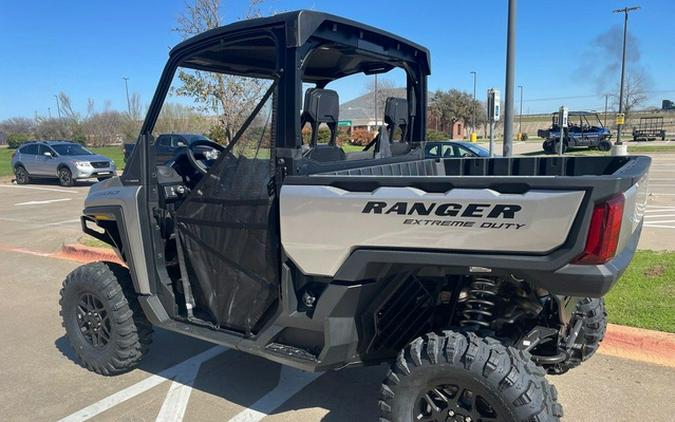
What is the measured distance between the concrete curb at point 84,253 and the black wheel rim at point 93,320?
340cm

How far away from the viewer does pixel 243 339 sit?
3.18 m

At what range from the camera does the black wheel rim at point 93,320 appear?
12.9ft

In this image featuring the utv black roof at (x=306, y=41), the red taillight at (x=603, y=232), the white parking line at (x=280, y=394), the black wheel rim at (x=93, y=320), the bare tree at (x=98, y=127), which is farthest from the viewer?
the bare tree at (x=98, y=127)

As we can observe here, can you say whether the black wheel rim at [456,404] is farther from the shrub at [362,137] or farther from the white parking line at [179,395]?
the shrub at [362,137]

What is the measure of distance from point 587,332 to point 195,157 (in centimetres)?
286

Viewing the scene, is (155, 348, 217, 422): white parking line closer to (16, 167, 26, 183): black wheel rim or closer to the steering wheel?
the steering wheel

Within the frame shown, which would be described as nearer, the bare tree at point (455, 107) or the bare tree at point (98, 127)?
the bare tree at point (98, 127)

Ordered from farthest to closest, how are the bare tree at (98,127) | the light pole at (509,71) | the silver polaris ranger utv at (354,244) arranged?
the bare tree at (98,127)
the light pole at (509,71)
the silver polaris ranger utv at (354,244)

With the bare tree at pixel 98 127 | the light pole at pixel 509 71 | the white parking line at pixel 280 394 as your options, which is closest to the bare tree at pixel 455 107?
the bare tree at pixel 98 127

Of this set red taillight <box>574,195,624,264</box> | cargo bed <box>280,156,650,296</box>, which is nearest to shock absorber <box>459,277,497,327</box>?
cargo bed <box>280,156,650,296</box>

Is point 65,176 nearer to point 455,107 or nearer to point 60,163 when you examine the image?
point 60,163

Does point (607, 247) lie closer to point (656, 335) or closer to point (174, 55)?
point (656, 335)

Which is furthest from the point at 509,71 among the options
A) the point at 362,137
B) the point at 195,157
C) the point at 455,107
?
the point at 455,107

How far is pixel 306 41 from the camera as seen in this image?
111 inches
